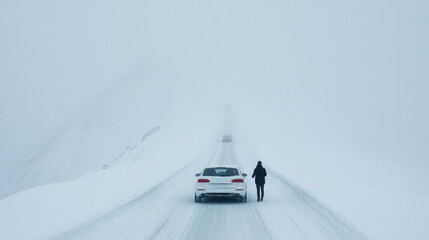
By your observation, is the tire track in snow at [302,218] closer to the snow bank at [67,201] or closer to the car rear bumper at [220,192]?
the car rear bumper at [220,192]

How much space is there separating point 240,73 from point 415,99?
6064cm

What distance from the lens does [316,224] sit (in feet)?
43.8

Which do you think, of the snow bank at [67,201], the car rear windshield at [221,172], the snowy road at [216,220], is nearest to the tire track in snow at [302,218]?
the snowy road at [216,220]

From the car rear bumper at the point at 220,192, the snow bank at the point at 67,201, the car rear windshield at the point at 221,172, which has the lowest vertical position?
the snow bank at the point at 67,201

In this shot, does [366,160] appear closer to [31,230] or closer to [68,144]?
[31,230]

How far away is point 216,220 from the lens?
14047mm

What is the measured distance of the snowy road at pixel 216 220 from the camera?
11.9m

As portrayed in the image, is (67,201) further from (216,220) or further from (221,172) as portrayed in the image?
(216,220)

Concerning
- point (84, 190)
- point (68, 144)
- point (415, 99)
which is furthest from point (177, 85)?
point (84, 190)

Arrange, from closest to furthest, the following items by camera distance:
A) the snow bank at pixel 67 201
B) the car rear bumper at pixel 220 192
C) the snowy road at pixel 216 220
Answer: the snowy road at pixel 216 220
the snow bank at pixel 67 201
the car rear bumper at pixel 220 192

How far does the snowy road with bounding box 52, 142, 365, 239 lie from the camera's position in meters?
11.9

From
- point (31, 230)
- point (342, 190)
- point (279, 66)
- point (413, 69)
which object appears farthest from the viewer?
point (279, 66)

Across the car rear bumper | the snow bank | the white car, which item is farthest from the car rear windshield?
the snow bank

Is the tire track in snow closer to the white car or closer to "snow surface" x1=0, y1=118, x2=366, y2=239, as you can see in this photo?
"snow surface" x1=0, y1=118, x2=366, y2=239
